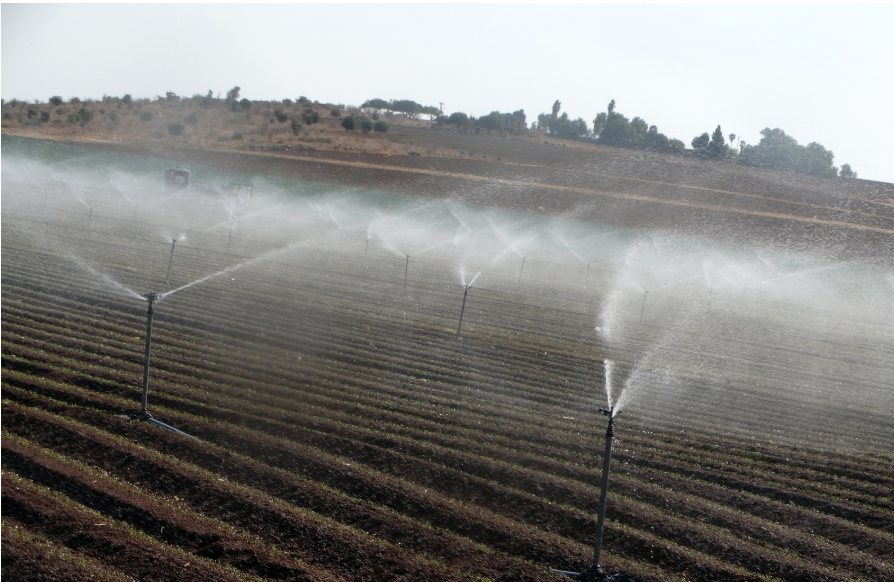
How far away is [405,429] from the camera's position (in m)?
12.9

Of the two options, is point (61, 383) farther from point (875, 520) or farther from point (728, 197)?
point (728, 197)

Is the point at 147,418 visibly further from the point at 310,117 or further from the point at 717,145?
the point at 717,145

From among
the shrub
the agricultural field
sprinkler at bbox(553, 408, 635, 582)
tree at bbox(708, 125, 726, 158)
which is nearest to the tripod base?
the agricultural field

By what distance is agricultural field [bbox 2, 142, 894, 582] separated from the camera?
8891 mm

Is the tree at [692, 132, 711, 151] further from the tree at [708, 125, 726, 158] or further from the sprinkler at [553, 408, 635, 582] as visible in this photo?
the sprinkler at [553, 408, 635, 582]

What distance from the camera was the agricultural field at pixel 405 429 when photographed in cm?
889

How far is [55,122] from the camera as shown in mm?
56719

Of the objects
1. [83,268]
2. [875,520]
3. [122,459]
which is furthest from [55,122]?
[875,520]

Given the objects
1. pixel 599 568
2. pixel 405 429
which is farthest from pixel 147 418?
pixel 599 568

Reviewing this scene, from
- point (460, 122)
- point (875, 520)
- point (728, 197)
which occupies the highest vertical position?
point (460, 122)

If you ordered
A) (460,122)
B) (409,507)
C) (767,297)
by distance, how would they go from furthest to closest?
(460,122) → (767,297) → (409,507)

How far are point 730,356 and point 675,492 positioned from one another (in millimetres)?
13165

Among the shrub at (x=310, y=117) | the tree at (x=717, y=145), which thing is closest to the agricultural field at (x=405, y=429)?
the shrub at (x=310, y=117)

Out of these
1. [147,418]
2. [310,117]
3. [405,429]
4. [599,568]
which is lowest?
[599,568]
